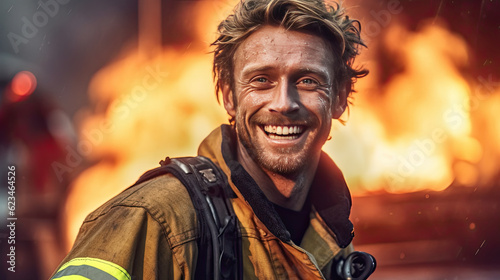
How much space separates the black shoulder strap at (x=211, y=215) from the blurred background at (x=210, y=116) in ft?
12.3

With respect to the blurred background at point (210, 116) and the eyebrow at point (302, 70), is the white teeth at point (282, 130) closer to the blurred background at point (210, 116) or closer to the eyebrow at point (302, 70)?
the eyebrow at point (302, 70)

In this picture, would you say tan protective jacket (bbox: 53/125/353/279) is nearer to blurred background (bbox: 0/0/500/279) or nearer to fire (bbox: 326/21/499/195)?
blurred background (bbox: 0/0/500/279)

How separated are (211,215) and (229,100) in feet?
2.98

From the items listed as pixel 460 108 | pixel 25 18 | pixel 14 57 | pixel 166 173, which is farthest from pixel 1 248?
pixel 460 108

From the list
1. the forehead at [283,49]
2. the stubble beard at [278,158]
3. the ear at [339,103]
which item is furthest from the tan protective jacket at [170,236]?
the ear at [339,103]

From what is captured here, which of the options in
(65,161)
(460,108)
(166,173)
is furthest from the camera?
(460,108)

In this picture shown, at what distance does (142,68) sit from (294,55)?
5175 millimetres

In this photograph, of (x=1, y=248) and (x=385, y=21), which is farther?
(x=385, y=21)

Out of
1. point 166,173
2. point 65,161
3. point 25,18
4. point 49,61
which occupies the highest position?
point 25,18

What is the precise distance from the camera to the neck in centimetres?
244

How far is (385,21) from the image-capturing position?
26.8 ft

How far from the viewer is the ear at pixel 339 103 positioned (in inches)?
107

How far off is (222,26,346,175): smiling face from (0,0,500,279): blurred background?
3.61 meters

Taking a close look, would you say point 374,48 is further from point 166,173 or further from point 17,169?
point 166,173
